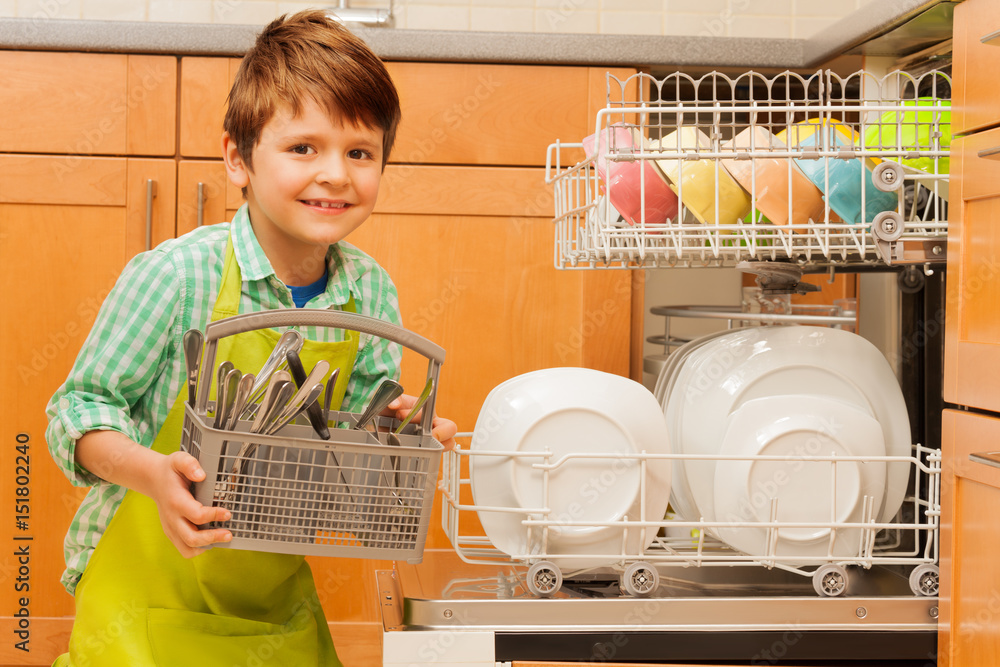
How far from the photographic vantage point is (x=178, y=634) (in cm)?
76

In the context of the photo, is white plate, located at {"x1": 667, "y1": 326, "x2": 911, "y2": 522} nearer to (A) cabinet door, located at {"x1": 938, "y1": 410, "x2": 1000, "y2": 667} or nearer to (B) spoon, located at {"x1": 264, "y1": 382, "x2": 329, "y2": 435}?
(A) cabinet door, located at {"x1": 938, "y1": 410, "x2": 1000, "y2": 667}

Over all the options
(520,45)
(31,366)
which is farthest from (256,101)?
(31,366)

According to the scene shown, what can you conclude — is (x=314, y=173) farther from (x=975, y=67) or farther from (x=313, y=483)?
(x=975, y=67)

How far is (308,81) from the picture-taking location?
2.56 ft

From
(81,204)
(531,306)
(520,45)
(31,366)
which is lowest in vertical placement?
(31,366)

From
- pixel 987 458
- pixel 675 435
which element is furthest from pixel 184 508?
pixel 987 458

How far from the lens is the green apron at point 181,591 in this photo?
75cm

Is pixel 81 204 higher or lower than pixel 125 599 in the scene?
higher

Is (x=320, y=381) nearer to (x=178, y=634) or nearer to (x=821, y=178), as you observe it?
(x=178, y=634)

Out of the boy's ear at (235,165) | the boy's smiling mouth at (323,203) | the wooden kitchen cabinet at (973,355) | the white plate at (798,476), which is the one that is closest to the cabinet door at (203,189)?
the boy's ear at (235,165)

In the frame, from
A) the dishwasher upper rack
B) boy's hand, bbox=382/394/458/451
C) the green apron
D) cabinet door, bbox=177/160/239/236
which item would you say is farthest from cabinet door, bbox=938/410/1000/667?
cabinet door, bbox=177/160/239/236

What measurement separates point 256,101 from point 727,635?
61 centimetres

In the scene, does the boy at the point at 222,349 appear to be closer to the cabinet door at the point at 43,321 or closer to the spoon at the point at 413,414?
the spoon at the point at 413,414

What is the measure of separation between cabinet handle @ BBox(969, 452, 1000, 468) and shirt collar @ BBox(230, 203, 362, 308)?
554mm
